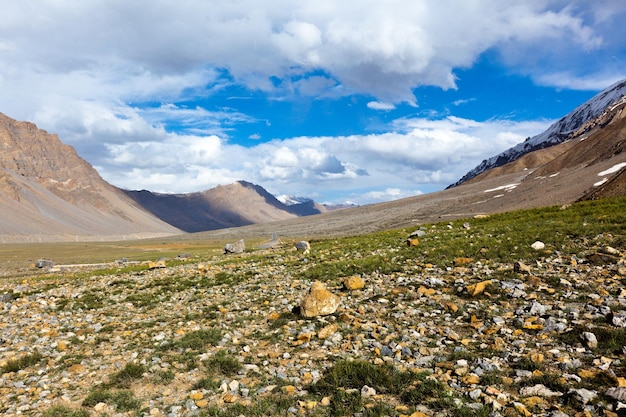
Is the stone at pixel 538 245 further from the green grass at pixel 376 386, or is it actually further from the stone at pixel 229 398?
the stone at pixel 229 398

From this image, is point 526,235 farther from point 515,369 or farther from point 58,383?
point 58,383

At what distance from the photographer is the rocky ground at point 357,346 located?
26.6 ft

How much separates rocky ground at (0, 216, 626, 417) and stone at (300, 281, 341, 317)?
0.78ft

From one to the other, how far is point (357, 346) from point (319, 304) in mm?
3285

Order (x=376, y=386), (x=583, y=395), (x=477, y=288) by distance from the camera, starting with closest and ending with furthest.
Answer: (x=583, y=395)
(x=376, y=386)
(x=477, y=288)

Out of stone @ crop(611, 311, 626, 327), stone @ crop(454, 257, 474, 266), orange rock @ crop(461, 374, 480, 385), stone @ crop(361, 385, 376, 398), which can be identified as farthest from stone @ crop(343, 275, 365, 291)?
stone @ crop(611, 311, 626, 327)

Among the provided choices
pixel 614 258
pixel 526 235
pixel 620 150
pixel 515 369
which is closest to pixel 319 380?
pixel 515 369

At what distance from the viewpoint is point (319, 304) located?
14000mm

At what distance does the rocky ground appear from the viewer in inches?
319

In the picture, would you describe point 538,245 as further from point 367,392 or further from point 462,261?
point 367,392

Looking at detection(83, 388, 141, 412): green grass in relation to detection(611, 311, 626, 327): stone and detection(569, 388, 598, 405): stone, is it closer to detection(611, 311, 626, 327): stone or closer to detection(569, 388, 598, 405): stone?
detection(569, 388, 598, 405): stone

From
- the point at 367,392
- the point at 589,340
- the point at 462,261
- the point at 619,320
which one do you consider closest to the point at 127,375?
the point at 367,392

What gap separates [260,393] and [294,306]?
6560 millimetres

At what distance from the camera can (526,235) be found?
23250mm
